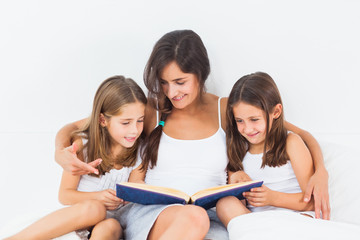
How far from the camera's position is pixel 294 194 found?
5.19ft

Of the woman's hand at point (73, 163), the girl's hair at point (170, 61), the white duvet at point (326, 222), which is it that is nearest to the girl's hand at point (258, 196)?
the white duvet at point (326, 222)

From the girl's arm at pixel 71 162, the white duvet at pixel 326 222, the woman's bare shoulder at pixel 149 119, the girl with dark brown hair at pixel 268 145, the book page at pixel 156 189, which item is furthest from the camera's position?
the woman's bare shoulder at pixel 149 119

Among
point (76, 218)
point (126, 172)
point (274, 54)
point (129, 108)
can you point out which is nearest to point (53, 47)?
point (129, 108)

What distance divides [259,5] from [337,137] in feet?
2.48

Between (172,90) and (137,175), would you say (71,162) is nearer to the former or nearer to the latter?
(137,175)

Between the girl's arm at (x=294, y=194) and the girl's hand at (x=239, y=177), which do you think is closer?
the girl's arm at (x=294, y=194)

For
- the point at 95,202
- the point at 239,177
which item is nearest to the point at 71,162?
the point at 95,202

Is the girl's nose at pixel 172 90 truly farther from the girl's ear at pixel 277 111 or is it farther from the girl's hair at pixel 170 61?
the girl's ear at pixel 277 111

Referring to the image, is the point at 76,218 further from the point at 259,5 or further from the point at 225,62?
the point at 259,5

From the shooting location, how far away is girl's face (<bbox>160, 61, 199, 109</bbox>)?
162cm

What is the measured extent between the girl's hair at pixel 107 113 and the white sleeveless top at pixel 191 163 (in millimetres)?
135

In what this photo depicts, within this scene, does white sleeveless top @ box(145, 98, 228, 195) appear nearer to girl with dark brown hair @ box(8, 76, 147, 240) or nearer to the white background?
girl with dark brown hair @ box(8, 76, 147, 240)

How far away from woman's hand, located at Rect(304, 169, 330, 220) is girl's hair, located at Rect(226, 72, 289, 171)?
0.50 ft

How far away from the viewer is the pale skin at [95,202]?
138 centimetres
